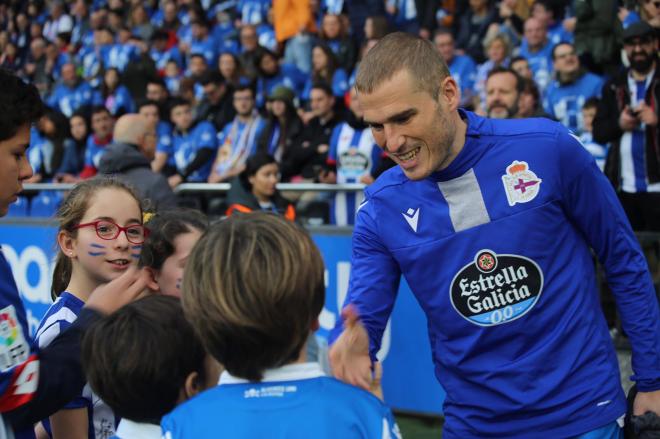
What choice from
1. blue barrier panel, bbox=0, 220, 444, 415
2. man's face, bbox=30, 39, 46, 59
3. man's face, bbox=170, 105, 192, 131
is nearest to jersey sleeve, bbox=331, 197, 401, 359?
blue barrier panel, bbox=0, 220, 444, 415

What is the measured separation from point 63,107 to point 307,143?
8392 millimetres

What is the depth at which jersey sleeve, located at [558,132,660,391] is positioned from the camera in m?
2.85

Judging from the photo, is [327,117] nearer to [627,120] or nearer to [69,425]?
[627,120]

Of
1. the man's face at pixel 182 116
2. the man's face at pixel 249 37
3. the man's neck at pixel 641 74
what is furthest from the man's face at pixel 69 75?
the man's neck at pixel 641 74

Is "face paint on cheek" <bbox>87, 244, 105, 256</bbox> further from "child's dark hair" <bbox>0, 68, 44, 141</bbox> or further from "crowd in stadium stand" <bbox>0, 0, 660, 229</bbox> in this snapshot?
"crowd in stadium stand" <bbox>0, 0, 660, 229</bbox>

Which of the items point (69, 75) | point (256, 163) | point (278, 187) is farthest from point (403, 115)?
point (69, 75)

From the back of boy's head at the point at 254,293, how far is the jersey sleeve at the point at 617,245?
1.16 meters

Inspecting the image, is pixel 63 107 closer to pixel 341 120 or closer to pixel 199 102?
pixel 199 102

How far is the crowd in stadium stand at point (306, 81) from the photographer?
25.4 feet

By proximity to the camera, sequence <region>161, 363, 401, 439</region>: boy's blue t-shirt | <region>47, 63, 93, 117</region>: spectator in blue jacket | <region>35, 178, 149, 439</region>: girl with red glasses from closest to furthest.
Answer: <region>161, 363, 401, 439</region>: boy's blue t-shirt, <region>35, 178, 149, 439</region>: girl with red glasses, <region>47, 63, 93, 117</region>: spectator in blue jacket

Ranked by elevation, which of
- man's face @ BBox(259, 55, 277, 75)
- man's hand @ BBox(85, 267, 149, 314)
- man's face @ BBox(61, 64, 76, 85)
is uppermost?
man's face @ BBox(61, 64, 76, 85)

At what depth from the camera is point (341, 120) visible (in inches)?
390

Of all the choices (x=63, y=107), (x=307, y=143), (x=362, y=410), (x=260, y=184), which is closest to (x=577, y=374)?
(x=362, y=410)

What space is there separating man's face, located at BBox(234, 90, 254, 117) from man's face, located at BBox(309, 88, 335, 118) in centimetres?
141
